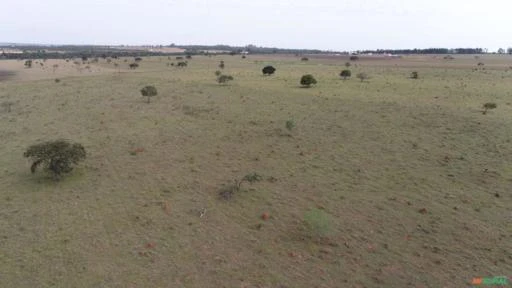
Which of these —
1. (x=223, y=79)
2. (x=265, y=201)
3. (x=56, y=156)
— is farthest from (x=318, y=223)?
(x=223, y=79)

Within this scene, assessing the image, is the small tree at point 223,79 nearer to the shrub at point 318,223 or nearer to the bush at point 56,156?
the bush at point 56,156

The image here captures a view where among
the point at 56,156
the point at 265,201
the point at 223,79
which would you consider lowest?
the point at 265,201

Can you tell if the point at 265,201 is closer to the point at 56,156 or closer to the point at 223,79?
the point at 56,156

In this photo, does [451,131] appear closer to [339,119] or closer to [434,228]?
[339,119]

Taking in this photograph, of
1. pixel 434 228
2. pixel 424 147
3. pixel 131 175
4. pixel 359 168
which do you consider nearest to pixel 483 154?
pixel 424 147

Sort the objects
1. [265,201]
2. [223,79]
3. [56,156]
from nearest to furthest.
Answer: [265,201] < [56,156] < [223,79]

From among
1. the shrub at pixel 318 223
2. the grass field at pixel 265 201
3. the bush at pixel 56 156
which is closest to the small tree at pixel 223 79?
the grass field at pixel 265 201

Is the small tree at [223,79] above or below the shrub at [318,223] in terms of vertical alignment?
above
